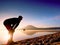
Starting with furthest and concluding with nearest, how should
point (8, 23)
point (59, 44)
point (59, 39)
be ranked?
point (59, 39), point (59, 44), point (8, 23)

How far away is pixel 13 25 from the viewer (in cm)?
659

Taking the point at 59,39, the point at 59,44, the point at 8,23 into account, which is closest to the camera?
the point at 8,23

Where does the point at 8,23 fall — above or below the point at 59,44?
above

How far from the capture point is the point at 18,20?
6562 millimetres

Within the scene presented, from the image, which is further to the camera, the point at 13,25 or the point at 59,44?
the point at 59,44

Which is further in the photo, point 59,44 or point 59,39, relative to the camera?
point 59,39

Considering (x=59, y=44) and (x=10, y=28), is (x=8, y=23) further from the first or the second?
(x=59, y=44)

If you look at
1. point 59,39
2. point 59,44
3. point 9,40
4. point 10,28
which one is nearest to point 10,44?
point 9,40

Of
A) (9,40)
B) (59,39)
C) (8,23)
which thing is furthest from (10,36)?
(59,39)

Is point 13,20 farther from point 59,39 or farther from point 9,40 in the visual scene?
point 59,39

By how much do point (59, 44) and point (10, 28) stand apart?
13.3ft

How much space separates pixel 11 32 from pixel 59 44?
3.91m

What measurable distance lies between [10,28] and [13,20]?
37 centimetres

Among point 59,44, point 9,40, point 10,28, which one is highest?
point 10,28
